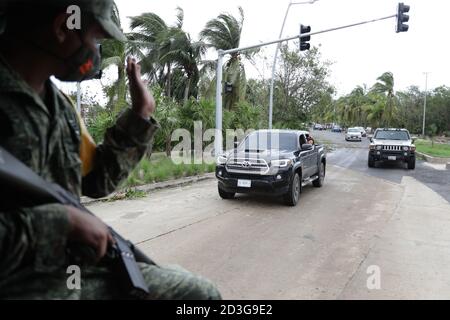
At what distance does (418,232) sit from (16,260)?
730cm

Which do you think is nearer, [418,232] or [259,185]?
[418,232]

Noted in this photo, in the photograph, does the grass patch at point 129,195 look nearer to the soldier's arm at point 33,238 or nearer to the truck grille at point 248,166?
the truck grille at point 248,166

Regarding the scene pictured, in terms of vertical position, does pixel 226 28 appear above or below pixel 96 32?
above

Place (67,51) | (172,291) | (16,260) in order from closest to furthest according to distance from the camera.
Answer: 1. (16,260)
2. (67,51)
3. (172,291)

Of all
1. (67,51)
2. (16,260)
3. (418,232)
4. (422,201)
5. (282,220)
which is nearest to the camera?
(16,260)

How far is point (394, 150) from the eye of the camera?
19000 millimetres

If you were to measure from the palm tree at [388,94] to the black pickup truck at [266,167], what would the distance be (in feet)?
168

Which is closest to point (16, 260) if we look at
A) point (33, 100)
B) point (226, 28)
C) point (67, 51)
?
point (33, 100)

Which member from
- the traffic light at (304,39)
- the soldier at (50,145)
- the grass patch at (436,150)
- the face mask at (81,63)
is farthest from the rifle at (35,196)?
the grass patch at (436,150)

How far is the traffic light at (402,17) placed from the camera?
1633cm

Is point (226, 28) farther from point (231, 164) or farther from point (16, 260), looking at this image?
point (16, 260)

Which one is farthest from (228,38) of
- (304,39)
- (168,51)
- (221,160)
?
(221,160)

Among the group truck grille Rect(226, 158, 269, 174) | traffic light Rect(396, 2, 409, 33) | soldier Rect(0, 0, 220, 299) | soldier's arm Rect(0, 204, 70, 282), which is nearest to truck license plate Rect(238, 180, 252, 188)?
truck grille Rect(226, 158, 269, 174)

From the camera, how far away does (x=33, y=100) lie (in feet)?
4.50
